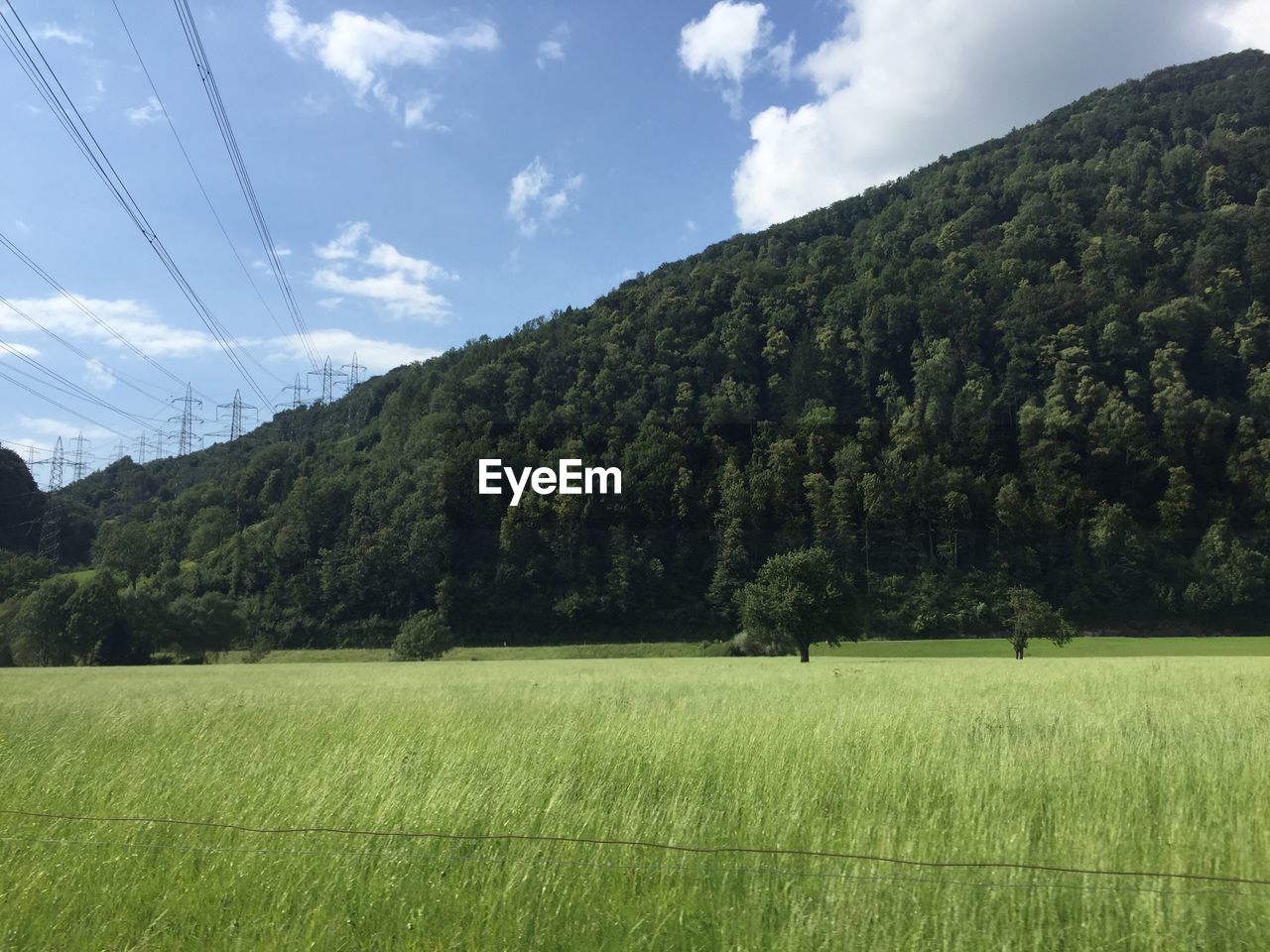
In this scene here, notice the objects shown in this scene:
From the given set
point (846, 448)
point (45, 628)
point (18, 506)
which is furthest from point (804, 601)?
point (18, 506)

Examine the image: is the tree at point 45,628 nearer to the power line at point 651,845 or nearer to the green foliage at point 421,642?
the green foliage at point 421,642

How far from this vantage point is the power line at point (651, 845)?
4500 millimetres

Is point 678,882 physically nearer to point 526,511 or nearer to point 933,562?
point 933,562

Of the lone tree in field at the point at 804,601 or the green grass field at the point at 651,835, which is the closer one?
the green grass field at the point at 651,835

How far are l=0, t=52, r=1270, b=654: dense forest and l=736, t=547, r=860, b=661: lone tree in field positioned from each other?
160 feet

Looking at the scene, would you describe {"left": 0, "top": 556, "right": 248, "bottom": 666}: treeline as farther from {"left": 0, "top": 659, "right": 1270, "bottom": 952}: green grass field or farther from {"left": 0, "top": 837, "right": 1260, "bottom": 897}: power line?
{"left": 0, "top": 837, "right": 1260, "bottom": 897}: power line

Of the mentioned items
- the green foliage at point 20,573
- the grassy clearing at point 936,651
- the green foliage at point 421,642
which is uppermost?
the green foliage at point 20,573

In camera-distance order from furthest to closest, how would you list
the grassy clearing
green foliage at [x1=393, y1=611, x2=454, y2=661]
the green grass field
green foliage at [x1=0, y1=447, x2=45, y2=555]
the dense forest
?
green foliage at [x1=0, y1=447, x2=45, y2=555] < the dense forest < green foliage at [x1=393, y1=611, x2=454, y2=661] < the grassy clearing < the green grass field

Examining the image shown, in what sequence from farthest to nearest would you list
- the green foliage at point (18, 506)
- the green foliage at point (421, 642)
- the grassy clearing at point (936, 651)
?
the green foliage at point (18, 506), the green foliage at point (421, 642), the grassy clearing at point (936, 651)

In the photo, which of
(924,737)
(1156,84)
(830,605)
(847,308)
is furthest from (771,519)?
(1156,84)

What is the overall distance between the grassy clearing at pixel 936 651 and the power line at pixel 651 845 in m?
48.3

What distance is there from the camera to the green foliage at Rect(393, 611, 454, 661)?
6669cm

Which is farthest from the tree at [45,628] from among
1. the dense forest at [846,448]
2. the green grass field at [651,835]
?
the green grass field at [651,835]

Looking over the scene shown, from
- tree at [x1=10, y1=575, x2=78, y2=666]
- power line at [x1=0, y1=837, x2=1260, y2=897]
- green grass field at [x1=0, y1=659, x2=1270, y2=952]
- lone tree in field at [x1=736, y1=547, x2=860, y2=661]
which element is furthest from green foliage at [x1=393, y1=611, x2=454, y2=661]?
power line at [x1=0, y1=837, x2=1260, y2=897]
